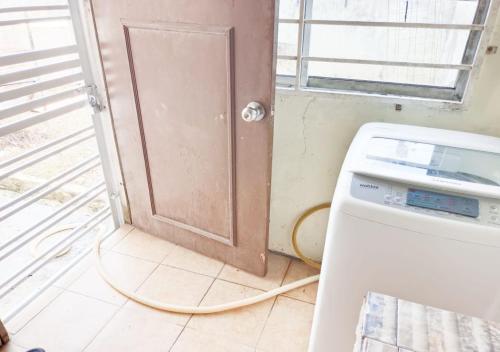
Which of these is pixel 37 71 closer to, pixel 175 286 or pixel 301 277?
pixel 175 286

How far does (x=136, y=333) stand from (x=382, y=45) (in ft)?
5.09

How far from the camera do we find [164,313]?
1534mm

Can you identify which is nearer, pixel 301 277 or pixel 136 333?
pixel 136 333

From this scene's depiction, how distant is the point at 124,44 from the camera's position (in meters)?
1.48

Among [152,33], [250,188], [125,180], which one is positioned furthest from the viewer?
[125,180]

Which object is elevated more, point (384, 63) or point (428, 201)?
point (384, 63)

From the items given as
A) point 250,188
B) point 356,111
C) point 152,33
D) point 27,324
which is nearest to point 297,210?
point 250,188

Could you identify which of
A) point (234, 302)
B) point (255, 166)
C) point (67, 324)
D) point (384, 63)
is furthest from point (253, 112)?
point (67, 324)

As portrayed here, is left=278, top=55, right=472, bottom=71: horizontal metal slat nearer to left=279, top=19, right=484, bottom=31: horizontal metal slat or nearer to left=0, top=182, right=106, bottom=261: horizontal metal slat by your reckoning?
left=279, top=19, right=484, bottom=31: horizontal metal slat

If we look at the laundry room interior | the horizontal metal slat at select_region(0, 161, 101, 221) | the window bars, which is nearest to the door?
the laundry room interior

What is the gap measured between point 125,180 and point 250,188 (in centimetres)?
81

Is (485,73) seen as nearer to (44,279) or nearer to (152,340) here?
(152,340)

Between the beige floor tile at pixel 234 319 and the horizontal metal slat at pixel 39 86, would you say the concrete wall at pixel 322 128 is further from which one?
the horizontal metal slat at pixel 39 86

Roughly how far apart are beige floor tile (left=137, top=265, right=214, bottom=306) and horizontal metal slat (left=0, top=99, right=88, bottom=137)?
89 centimetres
